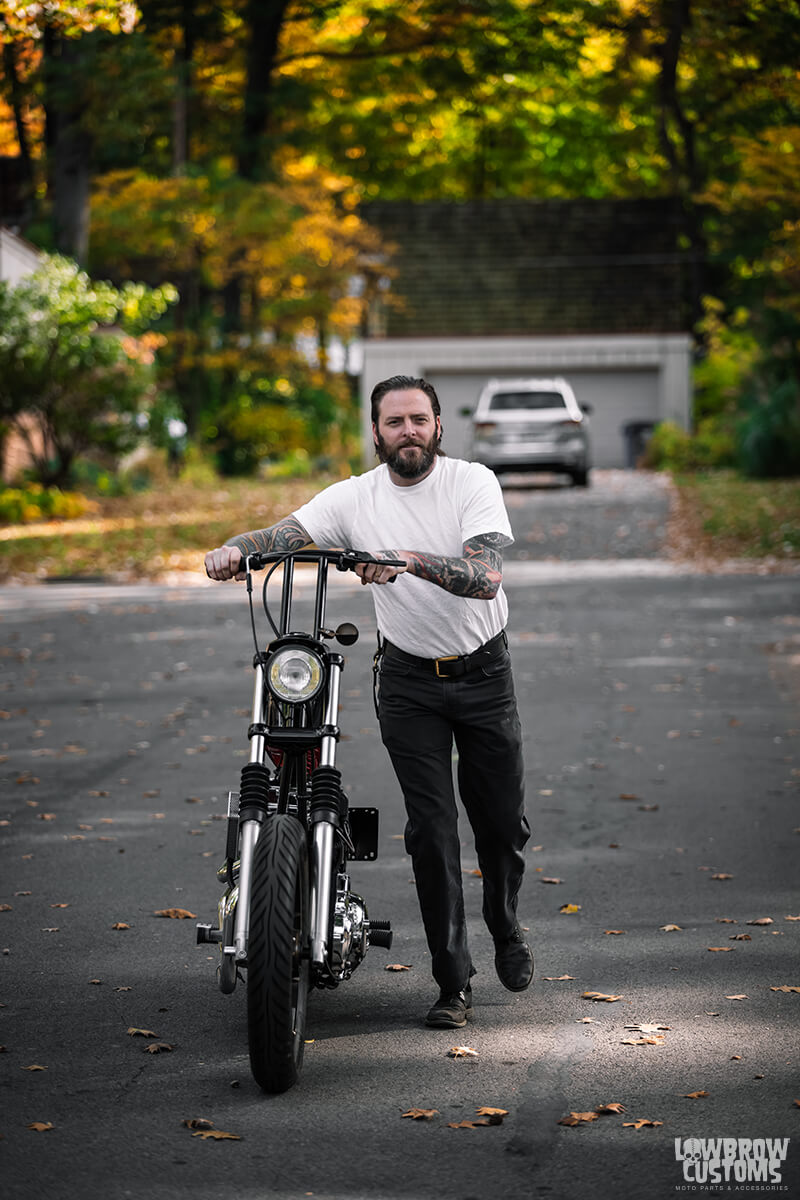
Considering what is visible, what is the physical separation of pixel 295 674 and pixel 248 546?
0.49m

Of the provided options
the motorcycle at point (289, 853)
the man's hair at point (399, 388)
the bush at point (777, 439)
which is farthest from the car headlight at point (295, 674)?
the bush at point (777, 439)

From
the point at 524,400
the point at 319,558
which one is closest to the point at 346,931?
the point at 319,558

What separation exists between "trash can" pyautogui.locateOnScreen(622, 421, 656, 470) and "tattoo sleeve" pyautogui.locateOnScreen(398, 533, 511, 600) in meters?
34.5

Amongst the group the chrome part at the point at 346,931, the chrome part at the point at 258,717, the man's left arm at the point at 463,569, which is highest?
the man's left arm at the point at 463,569

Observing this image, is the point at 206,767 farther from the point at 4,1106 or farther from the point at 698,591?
the point at 698,591

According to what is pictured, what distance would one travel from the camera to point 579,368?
131ft

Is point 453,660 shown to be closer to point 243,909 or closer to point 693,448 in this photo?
point 243,909

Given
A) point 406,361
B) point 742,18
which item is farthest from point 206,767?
point 406,361

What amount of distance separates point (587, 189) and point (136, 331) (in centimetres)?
2689

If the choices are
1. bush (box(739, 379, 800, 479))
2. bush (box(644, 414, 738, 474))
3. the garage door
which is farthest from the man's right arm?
the garage door

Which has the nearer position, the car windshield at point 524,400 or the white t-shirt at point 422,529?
the white t-shirt at point 422,529

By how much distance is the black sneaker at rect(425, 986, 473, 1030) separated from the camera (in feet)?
16.8

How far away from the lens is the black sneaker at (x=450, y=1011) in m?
5.13
